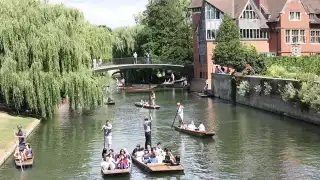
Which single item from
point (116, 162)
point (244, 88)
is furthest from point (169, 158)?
point (244, 88)

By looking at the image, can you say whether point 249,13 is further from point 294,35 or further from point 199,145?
point 199,145

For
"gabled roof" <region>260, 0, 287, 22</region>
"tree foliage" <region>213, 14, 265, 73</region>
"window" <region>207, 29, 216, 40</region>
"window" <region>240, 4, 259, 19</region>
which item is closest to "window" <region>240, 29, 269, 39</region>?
"window" <region>240, 4, 259, 19</region>

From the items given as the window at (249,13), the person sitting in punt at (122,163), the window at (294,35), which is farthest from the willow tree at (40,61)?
the window at (294,35)

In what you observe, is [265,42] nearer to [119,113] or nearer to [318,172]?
[119,113]

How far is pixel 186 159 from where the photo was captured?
1099 inches

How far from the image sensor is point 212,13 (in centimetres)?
7312

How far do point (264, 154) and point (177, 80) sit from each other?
61772mm

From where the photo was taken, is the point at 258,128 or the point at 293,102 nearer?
the point at 258,128

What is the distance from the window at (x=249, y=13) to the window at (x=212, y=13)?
3.07 metres

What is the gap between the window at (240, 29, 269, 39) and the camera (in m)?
73.6

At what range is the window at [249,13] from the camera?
2876 inches

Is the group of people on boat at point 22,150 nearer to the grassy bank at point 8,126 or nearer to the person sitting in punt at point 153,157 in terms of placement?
the grassy bank at point 8,126

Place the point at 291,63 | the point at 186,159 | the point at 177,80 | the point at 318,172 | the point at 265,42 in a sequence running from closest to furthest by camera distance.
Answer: the point at 318,172, the point at 186,159, the point at 291,63, the point at 265,42, the point at 177,80

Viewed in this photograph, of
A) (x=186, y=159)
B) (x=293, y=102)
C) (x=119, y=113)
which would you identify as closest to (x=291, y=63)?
(x=293, y=102)
